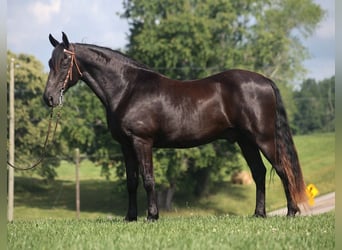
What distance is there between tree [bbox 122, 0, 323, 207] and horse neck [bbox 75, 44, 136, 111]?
903 inches

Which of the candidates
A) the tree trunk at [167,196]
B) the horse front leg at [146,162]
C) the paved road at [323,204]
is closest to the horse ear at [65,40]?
the horse front leg at [146,162]

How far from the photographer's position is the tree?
32.2m

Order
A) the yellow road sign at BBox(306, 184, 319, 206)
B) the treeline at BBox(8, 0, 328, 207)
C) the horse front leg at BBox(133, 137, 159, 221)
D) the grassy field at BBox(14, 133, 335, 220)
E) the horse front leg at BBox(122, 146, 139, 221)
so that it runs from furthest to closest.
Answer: the grassy field at BBox(14, 133, 335, 220), the treeline at BBox(8, 0, 328, 207), the yellow road sign at BBox(306, 184, 319, 206), the horse front leg at BBox(122, 146, 139, 221), the horse front leg at BBox(133, 137, 159, 221)

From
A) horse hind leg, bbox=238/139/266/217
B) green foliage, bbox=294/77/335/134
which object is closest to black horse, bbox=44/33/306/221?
horse hind leg, bbox=238/139/266/217

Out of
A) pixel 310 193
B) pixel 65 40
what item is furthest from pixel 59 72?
pixel 310 193

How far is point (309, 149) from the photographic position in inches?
2055

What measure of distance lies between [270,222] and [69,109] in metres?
27.9

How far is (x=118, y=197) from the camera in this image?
38.5m

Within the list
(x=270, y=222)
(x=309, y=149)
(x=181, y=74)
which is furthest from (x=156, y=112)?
(x=309, y=149)

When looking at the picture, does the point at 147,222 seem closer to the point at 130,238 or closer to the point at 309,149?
the point at 130,238

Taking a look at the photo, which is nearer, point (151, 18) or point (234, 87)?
point (234, 87)

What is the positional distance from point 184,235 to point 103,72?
3319 mm

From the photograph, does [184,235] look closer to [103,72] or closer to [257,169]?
[257,169]

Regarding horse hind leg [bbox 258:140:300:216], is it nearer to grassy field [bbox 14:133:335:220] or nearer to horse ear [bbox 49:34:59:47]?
horse ear [bbox 49:34:59:47]
